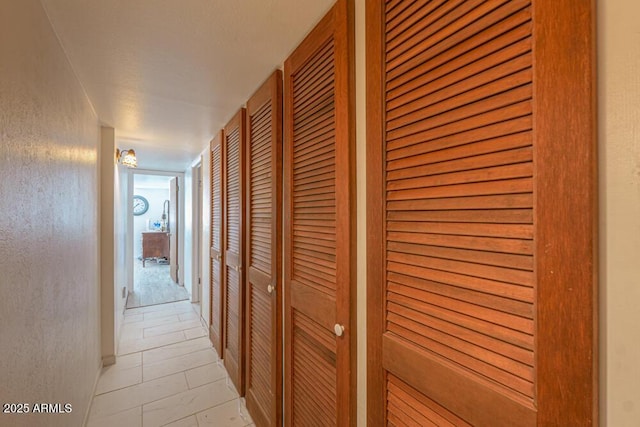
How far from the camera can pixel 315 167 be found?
1.17m

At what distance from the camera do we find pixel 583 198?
0.46 meters

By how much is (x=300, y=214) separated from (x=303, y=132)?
36cm

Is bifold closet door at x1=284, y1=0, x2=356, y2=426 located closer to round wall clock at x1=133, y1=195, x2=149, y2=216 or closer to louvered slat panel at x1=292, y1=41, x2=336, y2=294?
louvered slat panel at x1=292, y1=41, x2=336, y2=294

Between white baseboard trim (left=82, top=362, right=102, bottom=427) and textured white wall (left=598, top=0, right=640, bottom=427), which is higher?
textured white wall (left=598, top=0, right=640, bottom=427)

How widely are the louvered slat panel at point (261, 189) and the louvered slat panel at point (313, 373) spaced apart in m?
0.44

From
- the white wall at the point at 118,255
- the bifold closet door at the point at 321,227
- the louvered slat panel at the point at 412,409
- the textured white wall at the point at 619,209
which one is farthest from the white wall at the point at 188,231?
the textured white wall at the point at 619,209

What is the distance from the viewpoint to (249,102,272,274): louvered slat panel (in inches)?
62.4

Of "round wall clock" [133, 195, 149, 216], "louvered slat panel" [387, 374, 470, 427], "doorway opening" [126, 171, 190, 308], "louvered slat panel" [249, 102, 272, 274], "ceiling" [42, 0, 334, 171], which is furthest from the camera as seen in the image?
"round wall clock" [133, 195, 149, 216]

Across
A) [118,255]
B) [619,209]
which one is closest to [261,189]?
[619,209]

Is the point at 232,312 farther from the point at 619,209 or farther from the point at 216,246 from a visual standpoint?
the point at 619,209

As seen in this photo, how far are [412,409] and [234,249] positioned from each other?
5.66 feet

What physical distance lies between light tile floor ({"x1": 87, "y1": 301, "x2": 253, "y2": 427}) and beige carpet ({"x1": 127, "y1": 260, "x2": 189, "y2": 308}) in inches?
41.9

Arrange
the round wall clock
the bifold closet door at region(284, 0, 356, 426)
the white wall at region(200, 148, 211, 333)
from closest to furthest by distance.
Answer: the bifold closet door at region(284, 0, 356, 426) < the white wall at region(200, 148, 211, 333) < the round wall clock

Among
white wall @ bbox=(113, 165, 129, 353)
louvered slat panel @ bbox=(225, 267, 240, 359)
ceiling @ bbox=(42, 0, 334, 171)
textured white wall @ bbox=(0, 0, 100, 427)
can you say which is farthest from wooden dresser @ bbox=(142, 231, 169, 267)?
textured white wall @ bbox=(0, 0, 100, 427)
